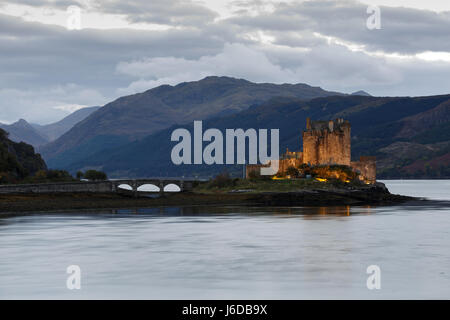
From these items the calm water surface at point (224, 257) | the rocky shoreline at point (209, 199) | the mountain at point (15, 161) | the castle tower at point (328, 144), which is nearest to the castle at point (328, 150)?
the castle tower at point (328, 144)

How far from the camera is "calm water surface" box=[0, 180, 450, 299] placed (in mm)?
33125

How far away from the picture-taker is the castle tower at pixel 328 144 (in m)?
143

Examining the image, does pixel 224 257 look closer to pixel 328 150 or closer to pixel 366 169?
pixel 328 150

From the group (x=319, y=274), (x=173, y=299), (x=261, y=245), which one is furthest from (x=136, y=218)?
(x=173, y=299)

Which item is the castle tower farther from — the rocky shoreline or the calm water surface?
the calm water surface

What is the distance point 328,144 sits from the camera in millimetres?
143625

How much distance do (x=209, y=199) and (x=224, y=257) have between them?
71.0 meters

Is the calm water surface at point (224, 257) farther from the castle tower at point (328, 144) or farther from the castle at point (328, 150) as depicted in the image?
the castle at point (328, 150)

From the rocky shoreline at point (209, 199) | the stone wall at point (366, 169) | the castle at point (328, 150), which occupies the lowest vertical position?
the rocky shoreline at point (209, 199)

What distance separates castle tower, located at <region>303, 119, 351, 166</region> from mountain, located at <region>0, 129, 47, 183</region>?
56505 millimetres

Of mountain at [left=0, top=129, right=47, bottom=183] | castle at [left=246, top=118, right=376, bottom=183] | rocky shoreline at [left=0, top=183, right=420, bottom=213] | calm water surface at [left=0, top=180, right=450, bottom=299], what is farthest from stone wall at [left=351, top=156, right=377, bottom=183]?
calm water surface at [left=0, top=180, right=450, bottom=299]

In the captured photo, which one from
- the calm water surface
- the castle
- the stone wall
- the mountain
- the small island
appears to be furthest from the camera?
the stone wall

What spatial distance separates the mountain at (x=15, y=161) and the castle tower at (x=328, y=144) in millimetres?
56505

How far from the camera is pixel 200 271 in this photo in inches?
1547
